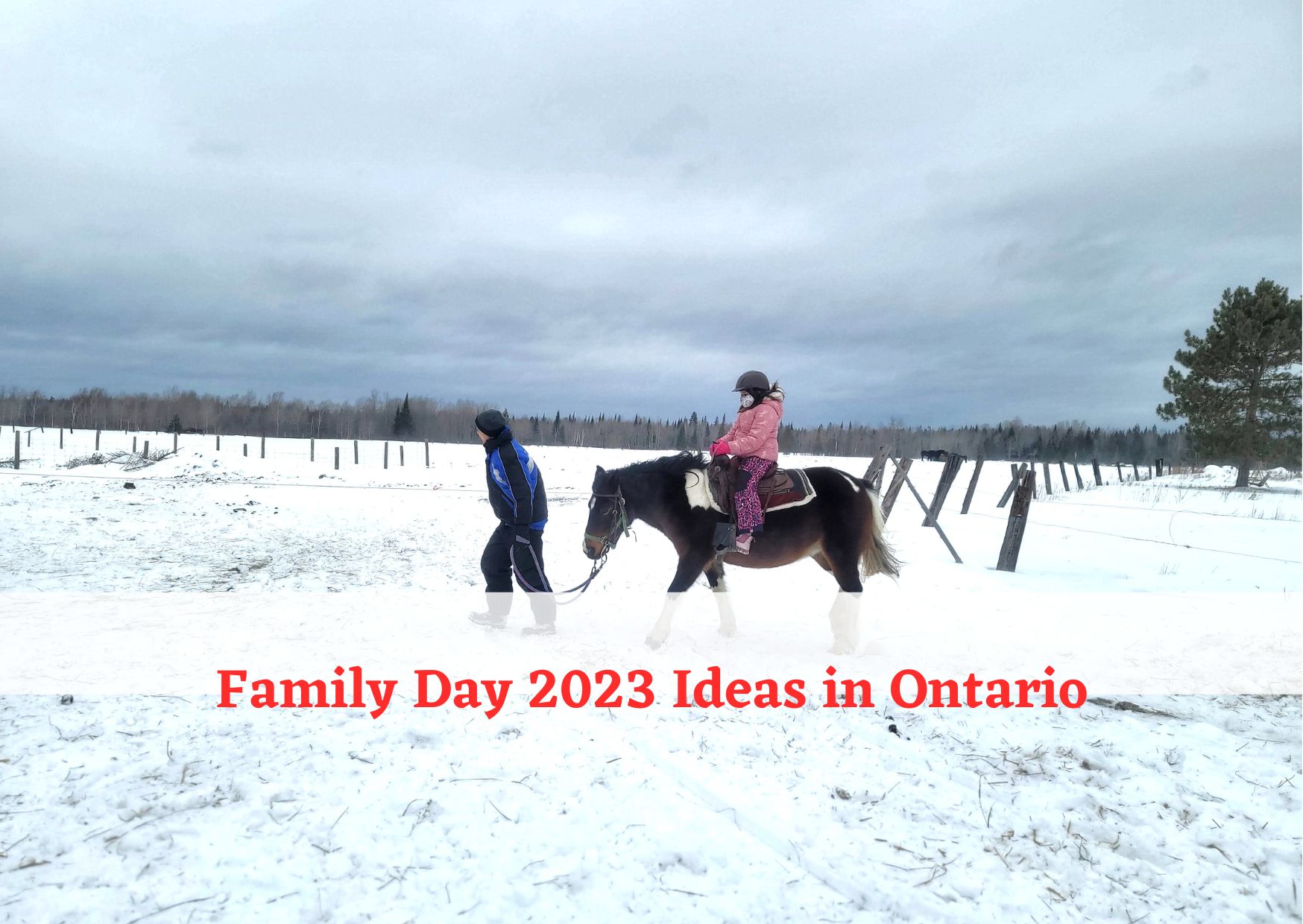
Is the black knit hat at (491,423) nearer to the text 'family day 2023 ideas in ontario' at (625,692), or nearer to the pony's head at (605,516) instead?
the pony's head at (605,516)

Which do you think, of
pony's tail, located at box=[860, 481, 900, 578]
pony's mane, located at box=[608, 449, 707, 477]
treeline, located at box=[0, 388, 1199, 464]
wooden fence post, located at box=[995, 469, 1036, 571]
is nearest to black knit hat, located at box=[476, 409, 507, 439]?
pony's mane, located at box=[608, 449, 707, 477]

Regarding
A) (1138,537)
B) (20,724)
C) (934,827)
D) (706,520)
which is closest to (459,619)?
(706,520)

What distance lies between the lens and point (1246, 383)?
29234mm

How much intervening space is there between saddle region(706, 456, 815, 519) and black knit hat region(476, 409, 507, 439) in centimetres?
210

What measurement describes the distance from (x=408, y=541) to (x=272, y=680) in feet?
24.5

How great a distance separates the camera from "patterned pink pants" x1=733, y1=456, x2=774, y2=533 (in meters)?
5.78

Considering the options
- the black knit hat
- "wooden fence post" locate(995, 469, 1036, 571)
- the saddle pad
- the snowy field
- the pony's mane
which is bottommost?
the snowy field

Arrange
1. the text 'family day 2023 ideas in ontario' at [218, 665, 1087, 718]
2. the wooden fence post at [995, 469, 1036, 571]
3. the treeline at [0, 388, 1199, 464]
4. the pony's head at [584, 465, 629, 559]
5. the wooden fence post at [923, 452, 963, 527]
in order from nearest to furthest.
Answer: the text 'family day 2023 ideas in ontario' at [218, 665, 1087, 718] < the pony's head at [584, 465, 629, 559] < the wooden fence post at [995, 469, 1036, 571] < the wooden fence post at [923, 452, 963, 527] < the treeline at [0, 388, 1199, 464]

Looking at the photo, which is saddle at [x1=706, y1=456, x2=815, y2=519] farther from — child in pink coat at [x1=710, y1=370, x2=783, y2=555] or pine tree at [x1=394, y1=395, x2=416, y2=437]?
pine tree at [x1=394, y1=395, x2=416, y2=437]

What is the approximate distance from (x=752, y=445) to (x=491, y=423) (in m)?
2.52

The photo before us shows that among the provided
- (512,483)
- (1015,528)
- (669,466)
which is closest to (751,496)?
(669,466)

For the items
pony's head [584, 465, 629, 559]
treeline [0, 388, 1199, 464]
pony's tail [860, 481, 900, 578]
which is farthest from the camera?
treeline [0, 388, 1199, 464]

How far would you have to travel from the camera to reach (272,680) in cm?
466

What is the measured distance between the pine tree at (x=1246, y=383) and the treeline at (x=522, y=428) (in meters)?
62.0
